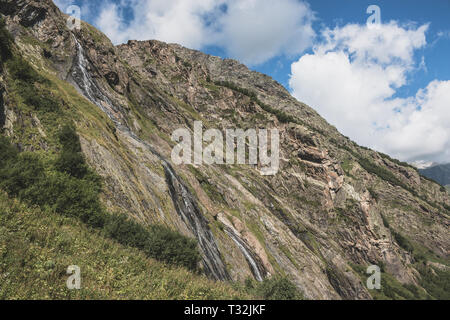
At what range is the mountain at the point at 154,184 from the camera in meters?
13.1

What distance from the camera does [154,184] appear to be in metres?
28.0

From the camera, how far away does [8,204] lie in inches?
406

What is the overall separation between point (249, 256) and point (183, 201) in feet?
52.2

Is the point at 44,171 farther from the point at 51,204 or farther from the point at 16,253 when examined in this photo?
the point at 16,253

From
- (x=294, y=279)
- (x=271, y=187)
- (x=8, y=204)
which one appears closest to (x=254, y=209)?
(x=294, y=279)

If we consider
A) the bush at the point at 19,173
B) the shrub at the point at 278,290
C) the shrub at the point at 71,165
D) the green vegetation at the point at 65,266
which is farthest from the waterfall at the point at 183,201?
the bush at the point at 19,173

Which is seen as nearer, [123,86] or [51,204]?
[51,204]

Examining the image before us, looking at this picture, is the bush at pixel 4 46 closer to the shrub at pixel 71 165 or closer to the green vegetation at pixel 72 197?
the green vegetation at pixel 72 197

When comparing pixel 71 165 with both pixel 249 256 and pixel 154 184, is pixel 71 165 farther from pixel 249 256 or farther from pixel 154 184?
pixel 249 256

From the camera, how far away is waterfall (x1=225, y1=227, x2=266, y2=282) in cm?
3778

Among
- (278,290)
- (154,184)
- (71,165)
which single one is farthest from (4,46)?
(278,290)

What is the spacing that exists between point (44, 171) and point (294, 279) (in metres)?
46.0

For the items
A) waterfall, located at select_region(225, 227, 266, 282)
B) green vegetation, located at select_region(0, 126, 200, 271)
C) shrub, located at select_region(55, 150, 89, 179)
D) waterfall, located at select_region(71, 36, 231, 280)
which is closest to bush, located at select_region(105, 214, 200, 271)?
green vegetation, located at select_region(0, 126, 200, 271)
